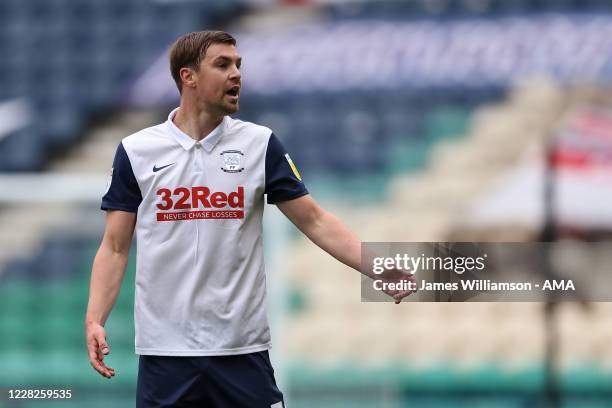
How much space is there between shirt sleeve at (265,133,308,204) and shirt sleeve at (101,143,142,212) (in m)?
0.32

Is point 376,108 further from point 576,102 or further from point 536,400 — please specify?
point 536,400

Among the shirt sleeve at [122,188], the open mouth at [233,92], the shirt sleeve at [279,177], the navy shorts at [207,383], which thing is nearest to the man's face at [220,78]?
the open mouth at [233,92]

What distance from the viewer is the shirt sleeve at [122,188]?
2736 mm

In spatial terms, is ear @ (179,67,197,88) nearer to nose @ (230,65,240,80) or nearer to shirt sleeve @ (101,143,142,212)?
nose @ (230,65,240,80)

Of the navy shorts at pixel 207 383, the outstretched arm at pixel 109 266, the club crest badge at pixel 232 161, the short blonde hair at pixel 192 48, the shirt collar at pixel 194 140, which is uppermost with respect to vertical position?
the short blonde hair at pixel 192 48

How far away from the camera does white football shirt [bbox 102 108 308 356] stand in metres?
2.69

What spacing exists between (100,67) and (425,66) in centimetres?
244

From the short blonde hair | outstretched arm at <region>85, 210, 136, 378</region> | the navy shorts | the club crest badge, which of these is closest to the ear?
the short blonde hair

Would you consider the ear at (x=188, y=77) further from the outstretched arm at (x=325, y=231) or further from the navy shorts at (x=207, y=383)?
the navy shorts at (x=207, y=383)

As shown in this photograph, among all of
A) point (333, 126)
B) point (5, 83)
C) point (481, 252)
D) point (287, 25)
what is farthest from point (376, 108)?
point (481, 252)

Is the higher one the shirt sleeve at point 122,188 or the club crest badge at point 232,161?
the club crest badge at point 232,161

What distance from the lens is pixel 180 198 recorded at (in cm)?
270

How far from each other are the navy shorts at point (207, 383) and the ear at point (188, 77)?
65cm

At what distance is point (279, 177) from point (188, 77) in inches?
12.7
